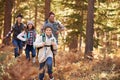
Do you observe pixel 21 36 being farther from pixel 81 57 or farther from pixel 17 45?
pixel 81 57

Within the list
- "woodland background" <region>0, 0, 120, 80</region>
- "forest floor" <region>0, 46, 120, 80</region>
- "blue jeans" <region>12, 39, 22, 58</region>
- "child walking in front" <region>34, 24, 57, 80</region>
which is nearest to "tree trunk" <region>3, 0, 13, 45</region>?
"woodland background" <region>0, 0, 120, 80</region>

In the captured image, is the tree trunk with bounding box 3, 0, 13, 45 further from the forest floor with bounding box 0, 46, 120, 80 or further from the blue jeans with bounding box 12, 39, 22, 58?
the blue jeans with bounding box 12, 39, 22, 58

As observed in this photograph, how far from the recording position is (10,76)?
8.36m

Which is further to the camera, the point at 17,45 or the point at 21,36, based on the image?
the point at 17,45

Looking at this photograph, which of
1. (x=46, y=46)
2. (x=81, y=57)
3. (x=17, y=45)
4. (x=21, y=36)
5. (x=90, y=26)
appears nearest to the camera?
(x=46, y=46)

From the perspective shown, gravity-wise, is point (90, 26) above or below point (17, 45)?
above

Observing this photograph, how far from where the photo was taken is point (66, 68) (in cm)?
1275

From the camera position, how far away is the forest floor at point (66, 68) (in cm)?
850

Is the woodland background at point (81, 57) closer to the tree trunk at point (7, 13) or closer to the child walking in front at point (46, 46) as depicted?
the tree trunk at point (7, 13)

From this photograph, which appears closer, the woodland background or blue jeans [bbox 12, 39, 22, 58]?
the woodland background

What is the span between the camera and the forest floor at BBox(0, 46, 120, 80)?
850 cm

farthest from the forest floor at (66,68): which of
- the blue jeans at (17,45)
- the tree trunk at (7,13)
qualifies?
the tree trunk at (7,13)

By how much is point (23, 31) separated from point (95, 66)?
3450mm

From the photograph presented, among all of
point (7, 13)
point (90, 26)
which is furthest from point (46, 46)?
point (7, 13)
